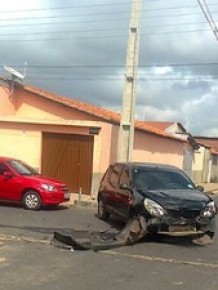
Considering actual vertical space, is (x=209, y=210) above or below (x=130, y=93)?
below

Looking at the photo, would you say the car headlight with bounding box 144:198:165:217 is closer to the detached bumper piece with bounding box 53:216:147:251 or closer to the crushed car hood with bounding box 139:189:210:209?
the crushed car hood with bounding box 139:189:210:209

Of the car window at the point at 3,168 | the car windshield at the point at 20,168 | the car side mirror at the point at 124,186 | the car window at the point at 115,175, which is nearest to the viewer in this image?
the car side mirror at the point at 124,186

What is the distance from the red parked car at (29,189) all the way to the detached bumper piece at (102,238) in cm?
611

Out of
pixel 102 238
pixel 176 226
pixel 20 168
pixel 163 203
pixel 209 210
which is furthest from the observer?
pixel 20 168

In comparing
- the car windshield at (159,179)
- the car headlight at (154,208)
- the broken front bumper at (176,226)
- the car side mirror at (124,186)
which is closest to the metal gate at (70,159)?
the car windshield at (159,179)

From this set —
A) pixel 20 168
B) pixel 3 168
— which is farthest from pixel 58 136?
pixel 3 168

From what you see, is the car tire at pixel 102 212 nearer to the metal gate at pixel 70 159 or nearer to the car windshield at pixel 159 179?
the car windshield at pixel 159 179

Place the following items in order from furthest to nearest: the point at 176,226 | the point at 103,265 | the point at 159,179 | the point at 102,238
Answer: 1. the point at 159,179
2. the point at 176,226
3. the point at 102,238
4. the point at 103,265

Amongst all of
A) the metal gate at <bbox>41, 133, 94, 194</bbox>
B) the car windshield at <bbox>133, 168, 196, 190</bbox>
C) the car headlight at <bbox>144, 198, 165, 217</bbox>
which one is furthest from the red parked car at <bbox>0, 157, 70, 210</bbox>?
the car headlight at <bbox>144, 198, 165, 217</bbox>

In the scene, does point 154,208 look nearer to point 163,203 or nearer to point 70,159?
point 163,203

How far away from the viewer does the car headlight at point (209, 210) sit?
39.0 ft

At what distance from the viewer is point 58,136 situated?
24203 mm

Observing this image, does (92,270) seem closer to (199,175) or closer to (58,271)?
(58,271)

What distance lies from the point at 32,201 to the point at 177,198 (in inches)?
281
